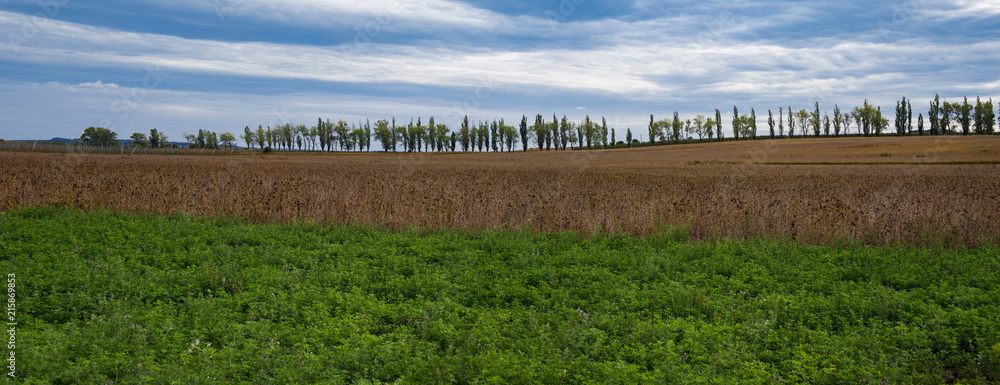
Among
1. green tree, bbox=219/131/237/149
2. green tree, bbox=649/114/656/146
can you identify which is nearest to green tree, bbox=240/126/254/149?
green tree, bbox=219/131/237/149

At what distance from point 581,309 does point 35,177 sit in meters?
18.1

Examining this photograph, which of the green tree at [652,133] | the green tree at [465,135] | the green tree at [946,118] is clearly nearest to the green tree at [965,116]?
the green tree at [946,118]

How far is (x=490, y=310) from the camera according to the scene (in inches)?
269

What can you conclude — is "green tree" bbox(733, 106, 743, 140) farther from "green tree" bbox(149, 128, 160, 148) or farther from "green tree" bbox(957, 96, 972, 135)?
"green tree" bbox(149, 128, 160, 148)

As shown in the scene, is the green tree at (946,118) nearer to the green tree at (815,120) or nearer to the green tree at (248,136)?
the green tree at (815,120)

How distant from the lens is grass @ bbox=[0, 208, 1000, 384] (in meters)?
5.16

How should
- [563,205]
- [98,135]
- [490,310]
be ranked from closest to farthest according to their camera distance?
[490,310] → [563,205] → [98,135]

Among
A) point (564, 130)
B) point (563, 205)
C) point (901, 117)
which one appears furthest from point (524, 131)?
point (563, 205)

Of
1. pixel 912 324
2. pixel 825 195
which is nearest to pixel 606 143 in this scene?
pixel 825 195

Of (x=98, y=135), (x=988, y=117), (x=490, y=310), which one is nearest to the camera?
(x=490, y=310)

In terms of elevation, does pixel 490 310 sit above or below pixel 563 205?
below

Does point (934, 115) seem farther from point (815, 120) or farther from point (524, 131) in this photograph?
point (524, 131)

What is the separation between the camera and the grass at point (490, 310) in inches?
203

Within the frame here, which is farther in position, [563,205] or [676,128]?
[676,128]
